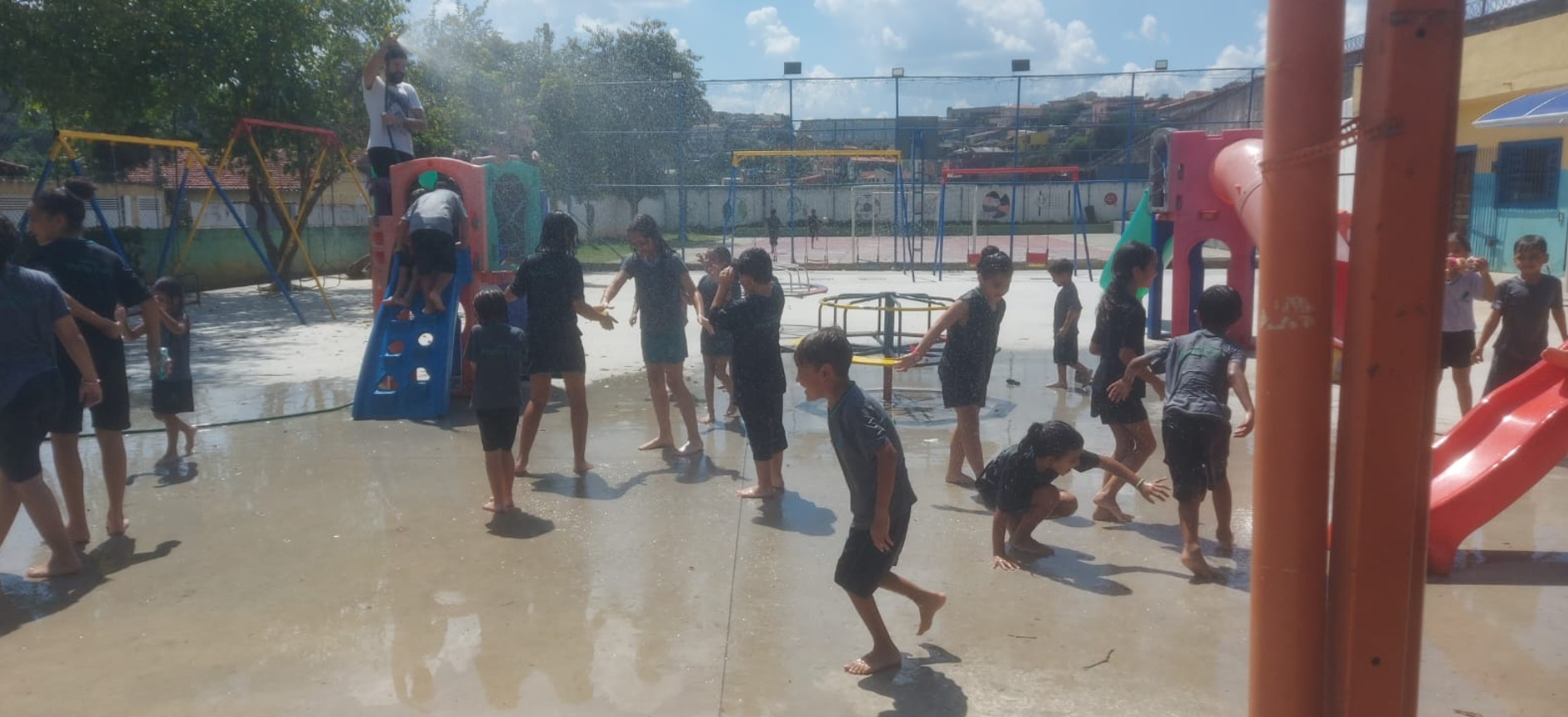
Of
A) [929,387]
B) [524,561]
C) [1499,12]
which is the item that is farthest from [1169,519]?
[1499,12]

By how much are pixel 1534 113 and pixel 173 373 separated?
14504 millimetres

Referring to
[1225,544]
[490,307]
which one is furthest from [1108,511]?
[490,307]

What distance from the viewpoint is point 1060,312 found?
9656mm

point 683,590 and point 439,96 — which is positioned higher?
point 439,96

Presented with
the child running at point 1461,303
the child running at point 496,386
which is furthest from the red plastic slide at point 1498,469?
the child running at point 496,386

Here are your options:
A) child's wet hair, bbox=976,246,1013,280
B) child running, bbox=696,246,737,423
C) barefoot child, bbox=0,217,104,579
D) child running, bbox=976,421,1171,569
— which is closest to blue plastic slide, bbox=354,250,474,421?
child running, bbox=696,246,737,423

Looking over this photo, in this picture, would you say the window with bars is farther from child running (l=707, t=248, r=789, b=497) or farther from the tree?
child running (l=707, t=248, r=789, b=497)

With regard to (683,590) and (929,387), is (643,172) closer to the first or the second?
(929,387)

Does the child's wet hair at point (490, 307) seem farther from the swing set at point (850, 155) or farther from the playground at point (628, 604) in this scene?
the swing set at point (850, 155)

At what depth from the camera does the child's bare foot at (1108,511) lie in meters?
5.82

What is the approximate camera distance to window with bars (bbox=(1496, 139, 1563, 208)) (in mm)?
19156

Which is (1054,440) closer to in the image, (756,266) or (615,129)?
(756,266)

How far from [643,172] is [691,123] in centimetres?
182

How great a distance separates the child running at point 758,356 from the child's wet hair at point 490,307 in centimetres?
113
